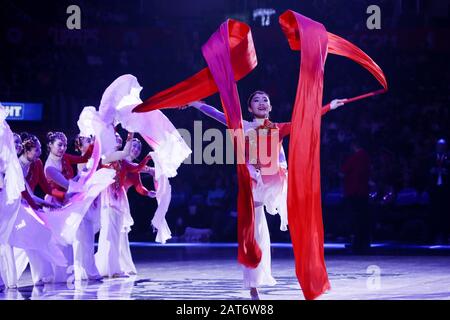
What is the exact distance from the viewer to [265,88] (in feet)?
42.7

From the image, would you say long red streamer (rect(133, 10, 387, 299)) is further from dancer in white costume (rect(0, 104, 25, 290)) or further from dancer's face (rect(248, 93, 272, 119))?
dancer in white costume (rect(0, 104, 25, 290))

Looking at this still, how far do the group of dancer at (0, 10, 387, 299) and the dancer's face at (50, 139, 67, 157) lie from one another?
1 cm

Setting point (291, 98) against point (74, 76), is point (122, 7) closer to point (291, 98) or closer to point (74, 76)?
point (74, 76)

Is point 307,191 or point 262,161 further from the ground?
point 262,161

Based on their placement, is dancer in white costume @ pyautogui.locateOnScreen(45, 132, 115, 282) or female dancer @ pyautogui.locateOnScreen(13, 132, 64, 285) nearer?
female dancer @ pyautogui.locateOnScreen(13, 132, 64, 285)

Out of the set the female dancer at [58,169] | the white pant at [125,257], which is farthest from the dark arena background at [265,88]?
the female dancer at [58,169]

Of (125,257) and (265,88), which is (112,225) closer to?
(125,257)

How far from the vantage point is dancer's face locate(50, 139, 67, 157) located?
757 centimetres

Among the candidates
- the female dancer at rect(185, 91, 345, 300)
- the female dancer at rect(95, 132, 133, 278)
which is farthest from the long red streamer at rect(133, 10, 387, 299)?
the female dancer at rect(95, 132, 133, 278)

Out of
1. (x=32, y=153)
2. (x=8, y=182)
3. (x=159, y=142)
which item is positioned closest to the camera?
(x=8, y=182)

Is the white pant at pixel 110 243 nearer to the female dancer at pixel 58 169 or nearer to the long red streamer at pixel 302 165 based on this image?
the female dancer at pixel 58 169

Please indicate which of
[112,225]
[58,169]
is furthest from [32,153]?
[112,225]

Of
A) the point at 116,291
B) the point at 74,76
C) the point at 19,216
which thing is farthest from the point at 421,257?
the point at 74,76

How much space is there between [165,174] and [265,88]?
17.6 feet
